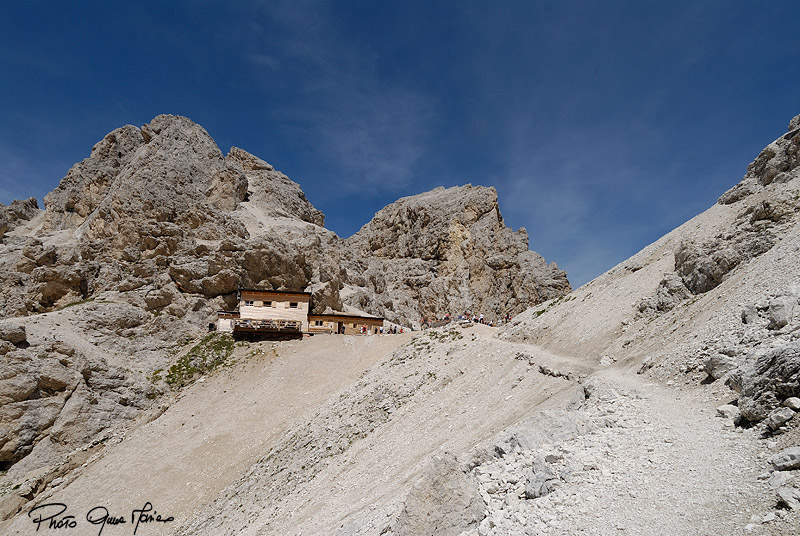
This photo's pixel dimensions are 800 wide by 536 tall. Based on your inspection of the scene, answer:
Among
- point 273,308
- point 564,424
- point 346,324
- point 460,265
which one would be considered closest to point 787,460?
point 564,424

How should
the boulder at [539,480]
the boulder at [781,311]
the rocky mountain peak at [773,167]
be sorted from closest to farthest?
the boulder at [539,480]
the boulder at [781,311]
the rocky mountain peak at [773,167]

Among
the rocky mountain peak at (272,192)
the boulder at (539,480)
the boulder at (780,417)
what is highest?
the rocky mountain peak at (272,192)

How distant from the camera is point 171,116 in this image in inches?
3051

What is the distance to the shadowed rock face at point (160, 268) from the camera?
36.2m

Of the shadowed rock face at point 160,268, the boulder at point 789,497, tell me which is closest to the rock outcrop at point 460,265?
the shadowed rock face at point 160,268

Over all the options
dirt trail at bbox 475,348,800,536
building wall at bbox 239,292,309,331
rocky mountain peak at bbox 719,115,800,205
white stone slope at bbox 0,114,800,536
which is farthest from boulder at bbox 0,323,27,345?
rocky mountain peak at bbox 719,115,800,205

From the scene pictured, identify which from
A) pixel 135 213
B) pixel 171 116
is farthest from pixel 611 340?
pixel 171 116

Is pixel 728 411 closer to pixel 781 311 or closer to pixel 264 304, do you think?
pixel 781 311

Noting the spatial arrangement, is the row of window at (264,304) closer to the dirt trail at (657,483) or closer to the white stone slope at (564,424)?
the white stone slope at (564,424)

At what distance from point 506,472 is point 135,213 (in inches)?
2519

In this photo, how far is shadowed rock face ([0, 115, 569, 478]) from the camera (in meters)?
36.2

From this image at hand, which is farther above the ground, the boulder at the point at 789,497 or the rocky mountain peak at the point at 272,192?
the rocky mountain peak at the point at 272,192

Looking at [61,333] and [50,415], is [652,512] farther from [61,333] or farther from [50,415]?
[61,333]

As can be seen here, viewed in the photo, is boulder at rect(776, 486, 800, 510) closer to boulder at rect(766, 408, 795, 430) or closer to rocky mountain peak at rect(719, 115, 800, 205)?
boulder at rect(766, 408, 795, 430)
